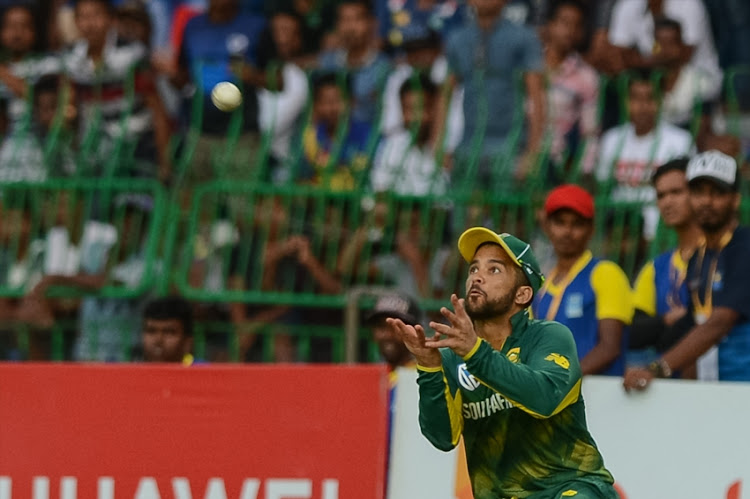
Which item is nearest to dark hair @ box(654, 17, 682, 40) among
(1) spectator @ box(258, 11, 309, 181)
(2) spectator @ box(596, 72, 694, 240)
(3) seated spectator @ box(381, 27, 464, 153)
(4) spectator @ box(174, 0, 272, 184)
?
(2) spectator @ box(596, 72, 694, 240)

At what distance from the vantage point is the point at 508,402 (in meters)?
6.14

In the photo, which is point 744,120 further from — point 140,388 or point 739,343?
point 140,388

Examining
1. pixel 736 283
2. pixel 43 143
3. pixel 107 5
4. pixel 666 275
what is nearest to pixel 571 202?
pixel 666 275

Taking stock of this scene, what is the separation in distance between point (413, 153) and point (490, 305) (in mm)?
5608

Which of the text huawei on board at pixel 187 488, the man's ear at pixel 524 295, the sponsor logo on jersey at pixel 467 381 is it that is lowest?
the text huawei on board at pixel 187 488

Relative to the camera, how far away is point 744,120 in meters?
11.9

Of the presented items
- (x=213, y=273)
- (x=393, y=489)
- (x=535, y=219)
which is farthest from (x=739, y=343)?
(x=213, y=273)

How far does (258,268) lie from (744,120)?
13.4ft

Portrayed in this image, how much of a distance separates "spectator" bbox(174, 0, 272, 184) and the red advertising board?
4.10 metres

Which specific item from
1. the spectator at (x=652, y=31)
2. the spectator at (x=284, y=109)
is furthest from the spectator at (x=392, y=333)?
the spectator at (x=652, y=31)

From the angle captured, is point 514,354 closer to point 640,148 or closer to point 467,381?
point 467,381

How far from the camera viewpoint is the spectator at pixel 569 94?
11438 millimetres

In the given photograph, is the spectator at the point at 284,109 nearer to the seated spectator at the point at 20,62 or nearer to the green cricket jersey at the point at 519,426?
the seated spectator at the point at 20,62

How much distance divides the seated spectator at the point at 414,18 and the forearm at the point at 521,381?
766 centimetres
